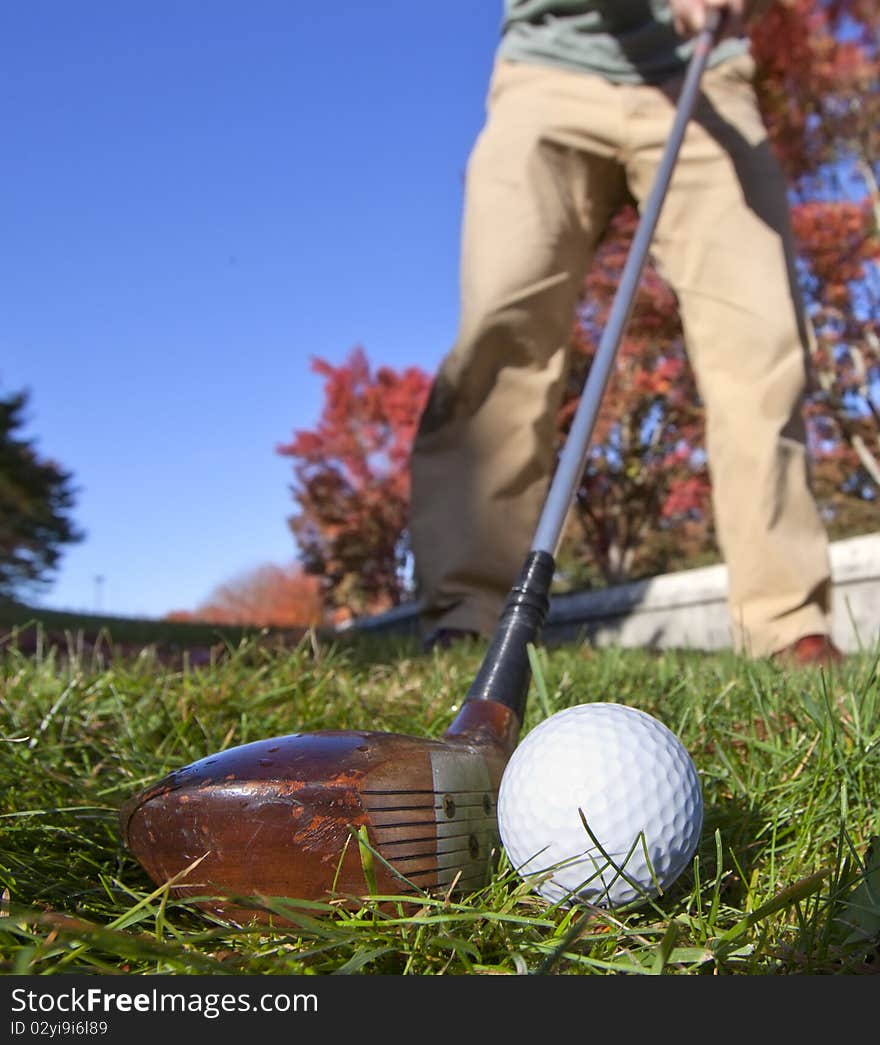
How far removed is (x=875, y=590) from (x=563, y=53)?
2.67 meters

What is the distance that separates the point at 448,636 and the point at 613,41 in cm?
224

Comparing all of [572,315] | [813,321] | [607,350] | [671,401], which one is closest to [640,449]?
[671,401]

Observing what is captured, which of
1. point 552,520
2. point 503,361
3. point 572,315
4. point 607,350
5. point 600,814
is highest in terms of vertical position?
point 572,315

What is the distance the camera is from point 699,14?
2.94 metres

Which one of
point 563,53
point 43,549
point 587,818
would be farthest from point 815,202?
point 43,549

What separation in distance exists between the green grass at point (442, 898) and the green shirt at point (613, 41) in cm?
226

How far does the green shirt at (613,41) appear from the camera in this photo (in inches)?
126

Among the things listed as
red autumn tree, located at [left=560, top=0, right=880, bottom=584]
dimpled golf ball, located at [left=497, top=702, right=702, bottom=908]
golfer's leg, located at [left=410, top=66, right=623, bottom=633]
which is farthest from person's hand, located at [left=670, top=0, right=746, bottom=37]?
red autumn tree, located at [left=560, top=0, right=880, bottom=584]

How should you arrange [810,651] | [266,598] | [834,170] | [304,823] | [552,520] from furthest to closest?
[266,598] < [834,170] < [810,651] < [552,520] < [304,823]

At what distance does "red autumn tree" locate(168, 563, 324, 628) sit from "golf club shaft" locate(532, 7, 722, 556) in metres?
18.0

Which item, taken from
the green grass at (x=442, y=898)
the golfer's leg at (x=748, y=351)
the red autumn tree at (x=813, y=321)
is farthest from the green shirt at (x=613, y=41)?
the red autumn tree at (x=813, y=321)

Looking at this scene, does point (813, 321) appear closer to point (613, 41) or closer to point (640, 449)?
point (640, 449)

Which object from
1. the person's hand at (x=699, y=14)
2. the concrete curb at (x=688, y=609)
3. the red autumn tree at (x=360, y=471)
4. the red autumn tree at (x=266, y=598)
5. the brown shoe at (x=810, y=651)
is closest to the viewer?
the brown shoe at (x=810, y=651)

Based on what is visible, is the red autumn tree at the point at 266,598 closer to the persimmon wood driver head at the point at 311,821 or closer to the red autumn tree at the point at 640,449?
the red autumn tree at the point at 640,449
